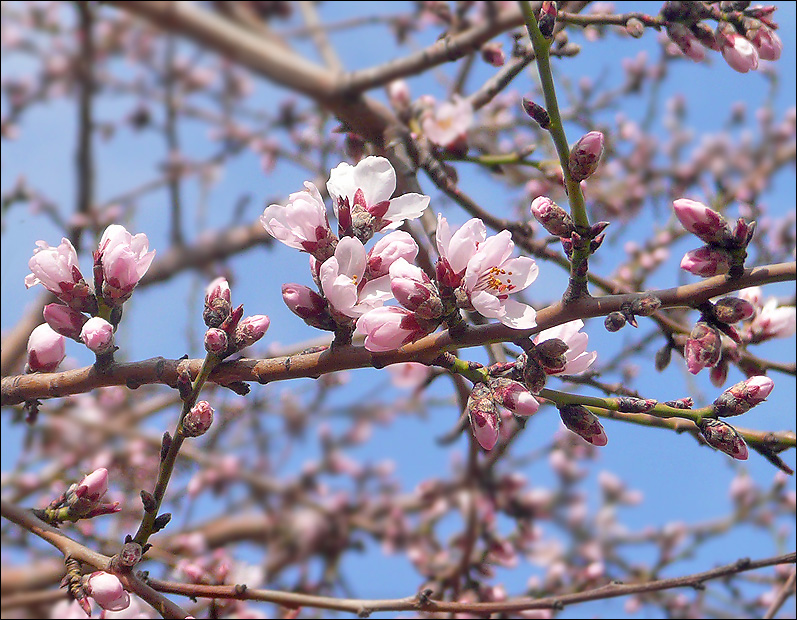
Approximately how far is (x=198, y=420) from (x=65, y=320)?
1.59ft

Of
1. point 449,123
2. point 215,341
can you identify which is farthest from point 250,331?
point 449,123

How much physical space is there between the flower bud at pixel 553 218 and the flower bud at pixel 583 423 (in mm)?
346

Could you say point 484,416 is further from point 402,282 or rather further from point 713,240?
point 713,240

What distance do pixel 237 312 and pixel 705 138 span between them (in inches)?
288

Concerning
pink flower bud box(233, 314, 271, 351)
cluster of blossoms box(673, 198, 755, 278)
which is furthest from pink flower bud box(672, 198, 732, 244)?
pink flower bud box(233, 314, 271, 351)

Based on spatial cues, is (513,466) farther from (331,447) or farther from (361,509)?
(331,447)

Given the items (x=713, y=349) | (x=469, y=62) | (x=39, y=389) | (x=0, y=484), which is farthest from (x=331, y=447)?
(x=713, y=349)

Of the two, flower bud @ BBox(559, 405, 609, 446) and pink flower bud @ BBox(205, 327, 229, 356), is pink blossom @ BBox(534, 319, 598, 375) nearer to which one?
flower bud @ BBox(559, 405, 609, 446)

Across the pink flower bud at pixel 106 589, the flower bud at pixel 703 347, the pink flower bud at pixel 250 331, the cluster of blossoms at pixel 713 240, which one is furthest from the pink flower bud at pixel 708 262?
the pink flower bud at pixel 106 589

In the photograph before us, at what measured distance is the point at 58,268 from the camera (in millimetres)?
1467

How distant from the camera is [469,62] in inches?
127

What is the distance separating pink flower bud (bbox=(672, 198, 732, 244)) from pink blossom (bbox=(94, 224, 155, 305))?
118 centimetres

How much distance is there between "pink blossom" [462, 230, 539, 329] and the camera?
48.2 inches

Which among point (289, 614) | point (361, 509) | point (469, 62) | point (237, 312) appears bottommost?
point (289, 614)
